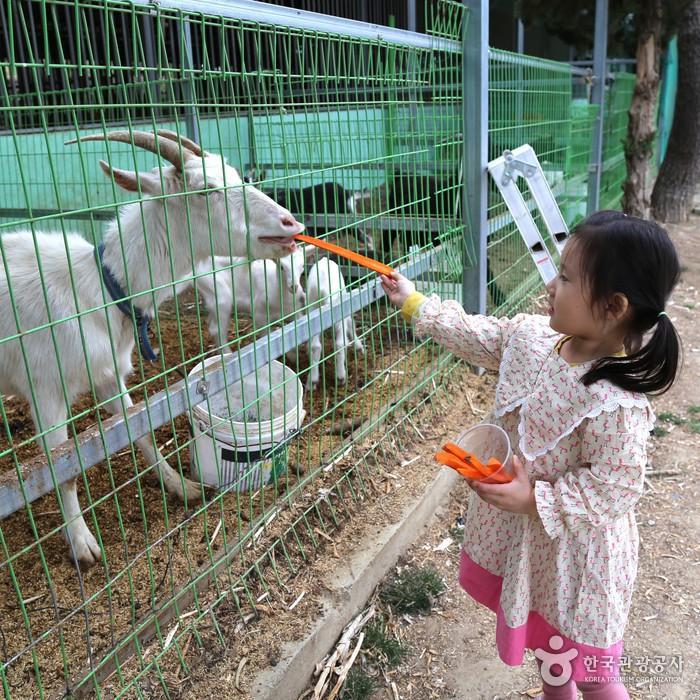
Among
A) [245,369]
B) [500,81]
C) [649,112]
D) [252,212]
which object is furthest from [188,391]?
[649,112]

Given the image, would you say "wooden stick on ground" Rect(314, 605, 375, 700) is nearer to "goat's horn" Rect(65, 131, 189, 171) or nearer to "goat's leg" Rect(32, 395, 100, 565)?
"goat's leg" Rect(32, 395, 100, 565)

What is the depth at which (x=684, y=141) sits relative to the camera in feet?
34.9

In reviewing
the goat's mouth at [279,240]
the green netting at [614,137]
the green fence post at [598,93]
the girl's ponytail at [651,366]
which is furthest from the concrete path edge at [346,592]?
the green netting at [614,137]

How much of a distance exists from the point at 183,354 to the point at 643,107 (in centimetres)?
757

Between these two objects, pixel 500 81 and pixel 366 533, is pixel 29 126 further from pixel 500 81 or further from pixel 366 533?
pixel 366 533

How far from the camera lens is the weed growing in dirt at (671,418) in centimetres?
447

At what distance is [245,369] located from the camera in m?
2.51

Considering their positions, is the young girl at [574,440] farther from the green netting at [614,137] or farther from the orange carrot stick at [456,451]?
the green netting at [614,137]

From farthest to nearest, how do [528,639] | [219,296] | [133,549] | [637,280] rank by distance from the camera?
[219,296] → [133,549] → [528,639] → [637,280]

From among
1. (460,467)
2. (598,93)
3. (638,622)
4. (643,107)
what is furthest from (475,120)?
(643,107)

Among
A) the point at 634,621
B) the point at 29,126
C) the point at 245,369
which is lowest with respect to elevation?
the point at 634,621

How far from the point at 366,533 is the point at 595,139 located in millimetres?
6536

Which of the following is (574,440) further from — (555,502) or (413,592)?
(413,592)

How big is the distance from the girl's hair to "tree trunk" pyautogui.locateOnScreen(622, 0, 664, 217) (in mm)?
7354
